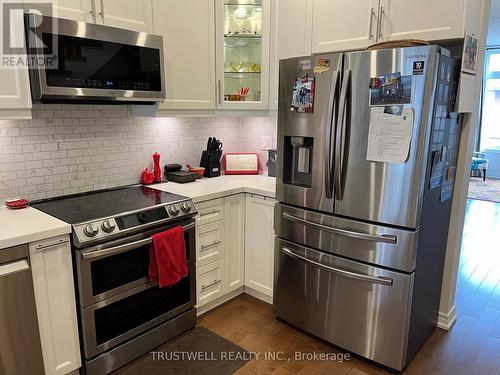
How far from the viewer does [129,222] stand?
6.88 ft

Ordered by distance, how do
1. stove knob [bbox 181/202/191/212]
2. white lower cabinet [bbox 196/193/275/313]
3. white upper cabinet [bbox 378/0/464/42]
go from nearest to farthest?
1. white upper cabinet [bbox 378/0/464/42]
2. stove knob [bbox 181/202/191/212]
3. white lower cabinet [bbox 196/193/275/313]

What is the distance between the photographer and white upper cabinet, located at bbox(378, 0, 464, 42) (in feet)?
6.64

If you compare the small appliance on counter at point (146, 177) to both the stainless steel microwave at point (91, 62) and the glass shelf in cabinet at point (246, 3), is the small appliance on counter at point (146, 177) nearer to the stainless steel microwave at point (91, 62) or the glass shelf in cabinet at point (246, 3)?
the stainless steel microwave at point (91, 62)

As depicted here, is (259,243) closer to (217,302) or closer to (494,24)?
(217,302)

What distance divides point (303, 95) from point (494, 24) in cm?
543

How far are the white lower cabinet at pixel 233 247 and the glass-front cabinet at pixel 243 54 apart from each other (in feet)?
2.71

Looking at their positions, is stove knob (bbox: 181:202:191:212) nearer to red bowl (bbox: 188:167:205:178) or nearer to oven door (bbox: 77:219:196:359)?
oven door (bbox: 77:219:196:359)

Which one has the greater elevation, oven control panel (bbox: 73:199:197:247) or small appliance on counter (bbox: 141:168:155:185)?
small appliance on counter (bbox: 141:168:155:185)

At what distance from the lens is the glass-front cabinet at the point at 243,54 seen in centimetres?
291

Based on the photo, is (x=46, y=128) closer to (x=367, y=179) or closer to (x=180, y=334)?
(x=180, y=334)

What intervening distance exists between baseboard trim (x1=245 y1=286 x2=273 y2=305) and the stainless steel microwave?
5.50 ft

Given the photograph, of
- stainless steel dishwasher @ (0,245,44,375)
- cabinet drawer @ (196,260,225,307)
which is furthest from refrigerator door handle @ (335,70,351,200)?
stainless steel dishwasher @ (0,245,44,375)

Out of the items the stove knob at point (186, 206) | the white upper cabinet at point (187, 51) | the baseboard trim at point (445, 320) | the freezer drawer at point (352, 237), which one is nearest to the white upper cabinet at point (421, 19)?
the freezer drawer at point (352, 237)

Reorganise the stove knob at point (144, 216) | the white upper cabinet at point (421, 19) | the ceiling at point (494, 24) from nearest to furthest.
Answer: the white upper cabinet at point (421, 19), the stove knob at point (144, 216), the ceiling at point (494, 24)
